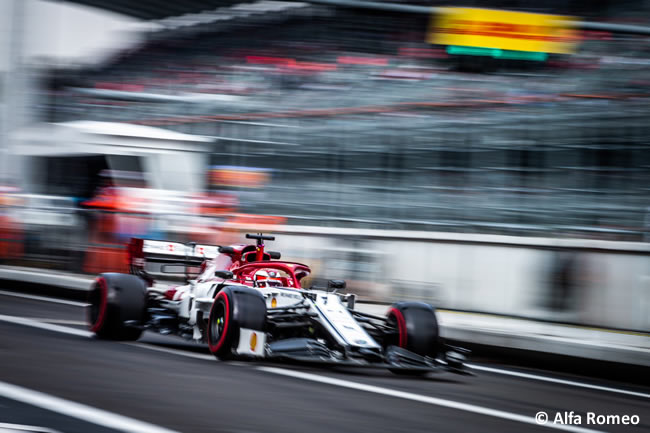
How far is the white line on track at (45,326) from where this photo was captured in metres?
9.00

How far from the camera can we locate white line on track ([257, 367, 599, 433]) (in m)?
5.87

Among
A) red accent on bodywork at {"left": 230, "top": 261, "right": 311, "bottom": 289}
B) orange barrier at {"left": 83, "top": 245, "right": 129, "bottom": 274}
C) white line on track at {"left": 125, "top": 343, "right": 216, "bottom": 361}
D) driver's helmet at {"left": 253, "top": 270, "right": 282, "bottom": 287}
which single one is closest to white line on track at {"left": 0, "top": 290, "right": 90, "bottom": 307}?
orange barrier at {"left": 83, "top": 245, "right": 129, "bottom": 274}

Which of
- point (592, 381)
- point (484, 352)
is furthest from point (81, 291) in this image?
point (592, 381)

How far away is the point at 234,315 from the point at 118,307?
1714 mm

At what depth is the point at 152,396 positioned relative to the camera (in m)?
5.64

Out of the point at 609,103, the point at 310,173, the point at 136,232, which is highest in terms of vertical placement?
the point at 609,103

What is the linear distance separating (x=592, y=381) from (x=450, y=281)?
323cm

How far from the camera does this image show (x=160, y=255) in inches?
364

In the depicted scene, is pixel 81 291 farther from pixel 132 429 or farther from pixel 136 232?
pixel 132 429

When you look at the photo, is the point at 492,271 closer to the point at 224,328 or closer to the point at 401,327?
the point at 401,327

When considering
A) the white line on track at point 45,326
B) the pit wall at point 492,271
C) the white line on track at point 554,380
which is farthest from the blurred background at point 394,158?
the white line on track at point 45,326

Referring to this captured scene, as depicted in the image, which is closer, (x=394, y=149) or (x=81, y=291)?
(x=81, y=291)

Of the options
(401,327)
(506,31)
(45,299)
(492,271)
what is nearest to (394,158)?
(506,31)

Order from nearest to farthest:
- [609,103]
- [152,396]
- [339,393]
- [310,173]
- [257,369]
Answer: [152,396], [339,393], [257,369], [609,103], [310,173]
